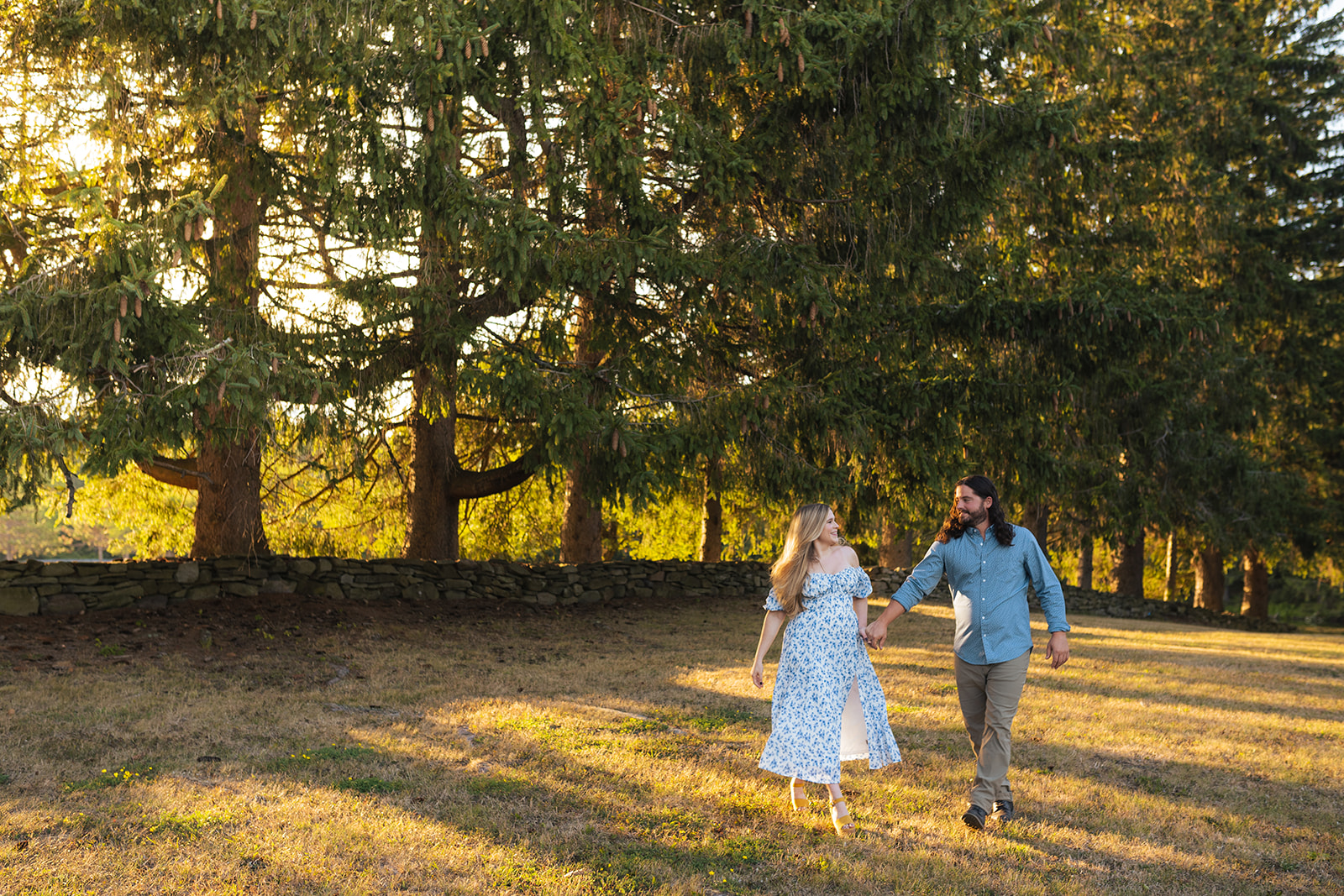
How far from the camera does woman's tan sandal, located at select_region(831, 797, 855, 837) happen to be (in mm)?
4895

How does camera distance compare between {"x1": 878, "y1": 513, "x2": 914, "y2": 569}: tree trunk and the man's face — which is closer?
the man's face

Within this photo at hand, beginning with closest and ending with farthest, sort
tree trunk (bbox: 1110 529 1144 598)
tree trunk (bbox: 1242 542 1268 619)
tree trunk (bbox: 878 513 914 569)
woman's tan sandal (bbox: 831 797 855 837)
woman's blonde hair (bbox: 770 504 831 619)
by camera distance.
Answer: woman's tan sandal (bbox: 831 797 855 837)
woman's blonde hair (bbox: 770 504 831 619)
tree trunk (bbox: 878 513 914 569)
tree trunk (bbox: 1110 529 1144 598)
tree trunk (bbox: 1242 542 1268 619)

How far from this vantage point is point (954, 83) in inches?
416

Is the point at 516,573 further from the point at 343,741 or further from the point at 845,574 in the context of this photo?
the point at 845,574

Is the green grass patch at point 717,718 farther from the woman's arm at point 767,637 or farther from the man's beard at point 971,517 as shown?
the man's beard at point 971,517

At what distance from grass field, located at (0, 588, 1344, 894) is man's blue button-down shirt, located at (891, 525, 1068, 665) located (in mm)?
962

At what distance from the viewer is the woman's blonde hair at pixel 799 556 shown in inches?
204

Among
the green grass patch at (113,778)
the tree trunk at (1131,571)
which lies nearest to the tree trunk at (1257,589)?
the tree trunk at (1131,571)

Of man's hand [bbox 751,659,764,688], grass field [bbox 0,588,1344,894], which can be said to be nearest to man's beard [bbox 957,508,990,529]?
man's hand [bbox 751,659,764,688]

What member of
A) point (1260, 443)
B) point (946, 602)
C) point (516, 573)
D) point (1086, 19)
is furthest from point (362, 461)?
point (1260, 443)

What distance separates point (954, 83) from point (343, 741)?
902cm

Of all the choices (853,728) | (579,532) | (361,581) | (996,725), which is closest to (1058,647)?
(996,725)

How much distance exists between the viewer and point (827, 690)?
17.0 ft

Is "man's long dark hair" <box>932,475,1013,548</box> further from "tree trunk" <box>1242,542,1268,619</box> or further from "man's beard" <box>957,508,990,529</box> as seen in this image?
"tree trunk" <box>1242,542,1268,619</box>
